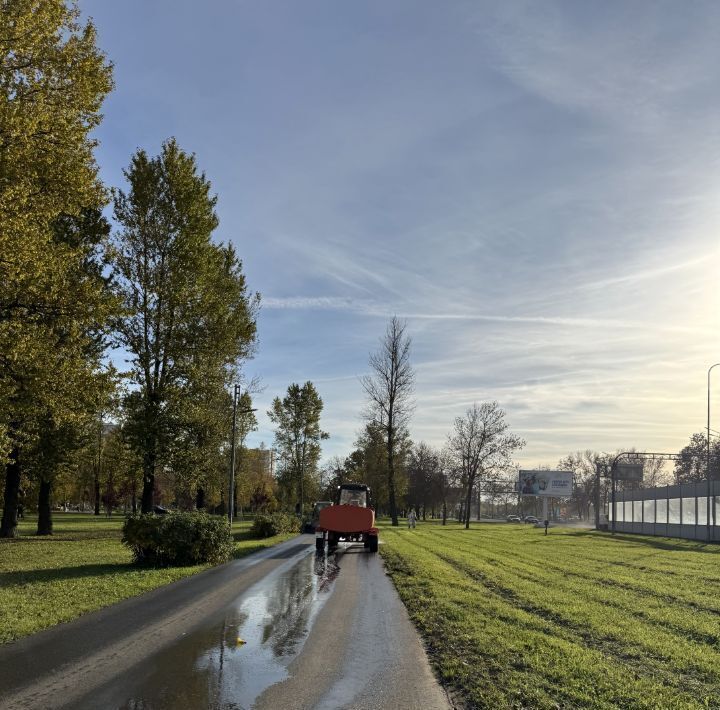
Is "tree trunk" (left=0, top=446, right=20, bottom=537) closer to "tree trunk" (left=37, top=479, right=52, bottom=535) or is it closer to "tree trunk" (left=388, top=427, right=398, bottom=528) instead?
"tree trunk" (left=37, top=479, right=52, bottom=535)

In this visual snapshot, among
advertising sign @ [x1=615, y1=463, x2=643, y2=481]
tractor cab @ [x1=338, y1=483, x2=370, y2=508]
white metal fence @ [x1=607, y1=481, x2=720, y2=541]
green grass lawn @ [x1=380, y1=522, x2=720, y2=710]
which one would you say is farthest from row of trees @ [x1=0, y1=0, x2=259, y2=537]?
advertising sign @ [x1=615, y1=463, x2=643, y2=481]

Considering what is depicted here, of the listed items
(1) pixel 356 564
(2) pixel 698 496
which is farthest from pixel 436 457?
(1) pixel 356 564

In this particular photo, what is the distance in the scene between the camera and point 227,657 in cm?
734

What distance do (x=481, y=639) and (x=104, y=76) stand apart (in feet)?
53.7

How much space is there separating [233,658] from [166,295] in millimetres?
21879

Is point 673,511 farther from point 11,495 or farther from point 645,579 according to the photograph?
point 11,495

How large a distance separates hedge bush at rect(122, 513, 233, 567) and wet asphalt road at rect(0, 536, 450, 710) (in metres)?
4.08

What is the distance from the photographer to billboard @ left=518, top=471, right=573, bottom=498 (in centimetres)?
8850

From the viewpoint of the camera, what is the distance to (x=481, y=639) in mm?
8320

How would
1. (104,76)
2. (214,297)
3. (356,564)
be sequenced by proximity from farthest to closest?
(214,297), (356,564), (104,76)

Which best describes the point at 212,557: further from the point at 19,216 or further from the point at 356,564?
the point at 19,216

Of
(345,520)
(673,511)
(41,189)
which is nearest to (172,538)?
(345,520)

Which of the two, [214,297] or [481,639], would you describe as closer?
[481,639]

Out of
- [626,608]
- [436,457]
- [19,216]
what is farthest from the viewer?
[436,457]
